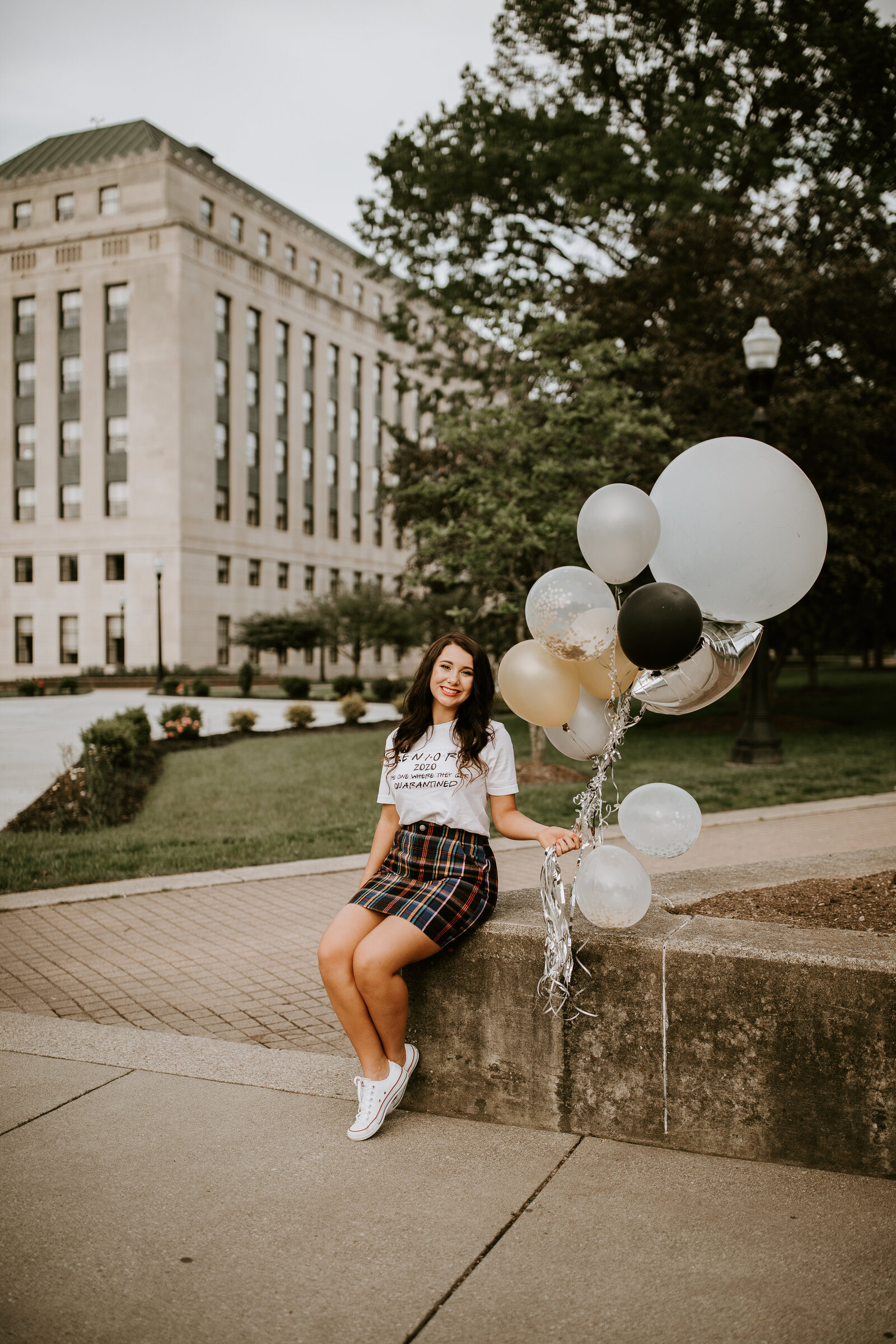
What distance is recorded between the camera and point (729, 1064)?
9.87 ft

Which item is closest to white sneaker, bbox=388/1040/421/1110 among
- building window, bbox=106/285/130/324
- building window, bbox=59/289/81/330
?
building window, bbox=106/285/130/324

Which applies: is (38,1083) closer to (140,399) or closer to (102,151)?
(140,399)

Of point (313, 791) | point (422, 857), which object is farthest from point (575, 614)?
point (313, 791)

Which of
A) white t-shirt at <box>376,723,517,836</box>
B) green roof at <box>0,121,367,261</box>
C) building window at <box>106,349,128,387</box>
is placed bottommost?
white t-shirt at <box>376,723,517,836</box>

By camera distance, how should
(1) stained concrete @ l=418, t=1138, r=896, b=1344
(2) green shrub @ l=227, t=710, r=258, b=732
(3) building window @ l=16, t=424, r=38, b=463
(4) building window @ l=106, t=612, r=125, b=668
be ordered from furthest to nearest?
(3) building window @ l=16, t=424, r=38, b=463
(4) building window @ l=106, t=612, r=125, b=668
(2) green shrub @ l=227, t=710, r=258, b=732
(1) stained concrete @ l=418, t=1138, r=896, b=1344

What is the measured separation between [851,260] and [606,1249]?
16.2 meters

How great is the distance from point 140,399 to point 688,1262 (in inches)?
2171

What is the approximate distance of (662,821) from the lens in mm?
3264

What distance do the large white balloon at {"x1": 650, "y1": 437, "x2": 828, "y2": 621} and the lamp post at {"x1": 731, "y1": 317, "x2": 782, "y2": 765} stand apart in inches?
377

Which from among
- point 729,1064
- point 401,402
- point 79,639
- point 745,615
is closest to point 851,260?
point 745,615

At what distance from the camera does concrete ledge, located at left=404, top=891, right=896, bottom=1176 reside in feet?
9.46

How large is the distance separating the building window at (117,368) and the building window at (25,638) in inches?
566

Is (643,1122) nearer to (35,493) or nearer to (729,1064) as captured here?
(729,1064)

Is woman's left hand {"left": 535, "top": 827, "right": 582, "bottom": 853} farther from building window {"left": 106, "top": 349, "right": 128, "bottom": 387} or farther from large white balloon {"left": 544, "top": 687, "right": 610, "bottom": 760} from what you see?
building window {"left": 106, "top": 349, "right": 128, "bottom": 387}
